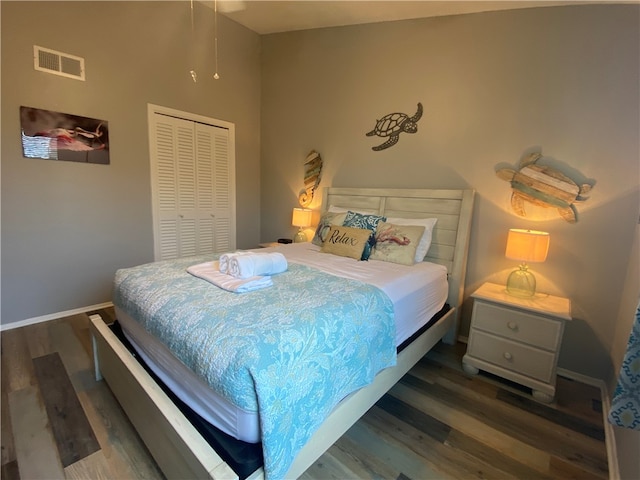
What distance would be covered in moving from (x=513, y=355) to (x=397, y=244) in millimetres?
1083

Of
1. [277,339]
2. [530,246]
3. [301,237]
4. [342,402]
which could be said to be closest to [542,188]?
[530,246]

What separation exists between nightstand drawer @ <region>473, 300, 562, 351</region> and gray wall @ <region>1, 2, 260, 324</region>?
11.0 ft

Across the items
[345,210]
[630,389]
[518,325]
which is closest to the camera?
[630,389]

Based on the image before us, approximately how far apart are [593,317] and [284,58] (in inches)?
162

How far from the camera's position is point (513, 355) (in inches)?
79.0

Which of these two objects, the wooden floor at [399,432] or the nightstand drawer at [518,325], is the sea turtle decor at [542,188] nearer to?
the nightstand drawer at [518,325]

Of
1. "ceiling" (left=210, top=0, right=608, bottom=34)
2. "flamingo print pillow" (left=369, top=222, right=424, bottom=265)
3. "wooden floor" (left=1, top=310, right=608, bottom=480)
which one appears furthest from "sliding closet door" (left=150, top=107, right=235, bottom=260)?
"flamingo print pillow" (left=369, top=222, right=424, bottom=265)

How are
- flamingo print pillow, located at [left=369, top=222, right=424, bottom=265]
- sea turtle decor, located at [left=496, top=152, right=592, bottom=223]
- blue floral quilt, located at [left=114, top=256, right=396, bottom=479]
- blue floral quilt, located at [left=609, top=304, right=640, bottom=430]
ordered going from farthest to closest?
flamingo print pillow, located at [left=369, top=222, right=424, bottom=265]
sea turtle decor, located at [left=496, top=152, right=592, bottom=223]
blue floral quilt, located at [left=114, top=256, right=396, bottom=479]
blue floral quilt, located at [left=609, top=304, right=640, bottom=430]

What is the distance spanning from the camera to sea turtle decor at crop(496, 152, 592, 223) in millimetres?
2096

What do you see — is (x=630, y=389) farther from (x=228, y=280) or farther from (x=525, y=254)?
(x=228, y=280)

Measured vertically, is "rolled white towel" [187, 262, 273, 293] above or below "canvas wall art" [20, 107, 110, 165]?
below

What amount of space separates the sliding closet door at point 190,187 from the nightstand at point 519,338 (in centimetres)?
314

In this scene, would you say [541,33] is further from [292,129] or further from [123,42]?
A: [123,42]

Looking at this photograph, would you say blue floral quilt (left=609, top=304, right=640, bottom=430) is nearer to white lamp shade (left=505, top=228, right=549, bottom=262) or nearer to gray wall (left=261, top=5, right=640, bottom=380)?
white lamp shade (left=505, top=228, right=549, bottom=262)
